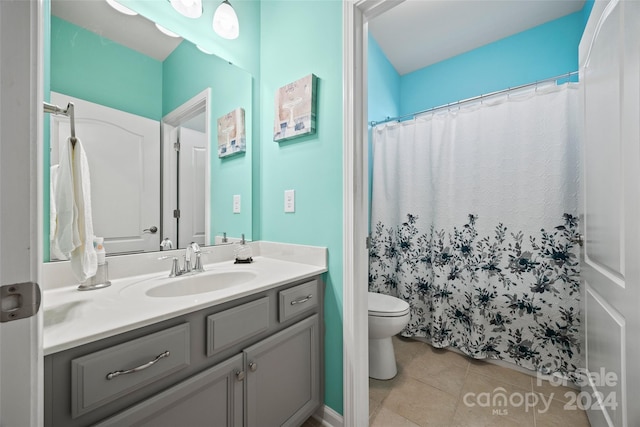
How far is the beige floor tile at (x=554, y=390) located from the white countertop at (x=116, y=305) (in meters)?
1.65

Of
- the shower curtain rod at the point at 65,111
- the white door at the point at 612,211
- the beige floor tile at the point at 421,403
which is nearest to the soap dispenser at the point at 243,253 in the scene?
the shower curtain rod at the point at 65,111

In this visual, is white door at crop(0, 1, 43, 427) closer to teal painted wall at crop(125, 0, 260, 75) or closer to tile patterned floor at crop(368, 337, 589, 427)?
teal painted wall at crop(125, 0, 260, 75)

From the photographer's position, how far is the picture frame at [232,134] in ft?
4.85

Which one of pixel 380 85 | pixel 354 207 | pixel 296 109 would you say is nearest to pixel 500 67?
pixel 380 85

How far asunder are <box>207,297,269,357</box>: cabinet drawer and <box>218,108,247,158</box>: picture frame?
3.01 feet

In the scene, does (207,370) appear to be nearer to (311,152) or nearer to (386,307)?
(311,152)

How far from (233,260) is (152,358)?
0.80 meters

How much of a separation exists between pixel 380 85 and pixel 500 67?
1025 millimetres

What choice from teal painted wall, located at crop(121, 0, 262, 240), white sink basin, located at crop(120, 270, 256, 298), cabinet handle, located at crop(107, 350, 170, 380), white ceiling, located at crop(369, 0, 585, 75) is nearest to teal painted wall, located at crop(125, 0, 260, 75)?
teal painted wall, located at crop(121, 0, 262, 240)

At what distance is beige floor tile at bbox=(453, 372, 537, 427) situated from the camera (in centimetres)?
134

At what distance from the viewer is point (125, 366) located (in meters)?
0.64

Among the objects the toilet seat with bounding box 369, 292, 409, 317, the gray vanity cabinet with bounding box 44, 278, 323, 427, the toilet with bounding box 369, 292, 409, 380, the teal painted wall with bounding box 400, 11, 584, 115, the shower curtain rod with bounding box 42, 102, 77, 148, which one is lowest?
the toilet with bounding box 369, 292, 409, 380

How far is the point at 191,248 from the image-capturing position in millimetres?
1223

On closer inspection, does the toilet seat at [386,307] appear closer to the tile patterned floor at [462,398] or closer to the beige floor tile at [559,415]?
the tile patterned floor at [462,398]
